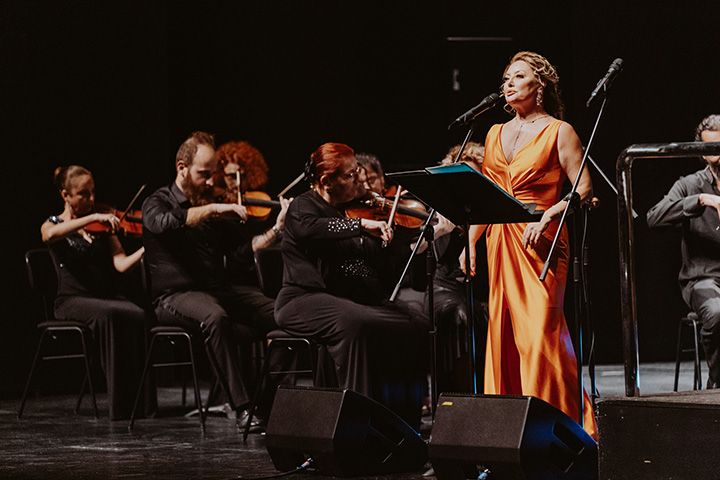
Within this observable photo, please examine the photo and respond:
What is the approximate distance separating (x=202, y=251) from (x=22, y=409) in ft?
4.27

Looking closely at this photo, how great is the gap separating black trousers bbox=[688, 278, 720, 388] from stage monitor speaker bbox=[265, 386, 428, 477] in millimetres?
1607

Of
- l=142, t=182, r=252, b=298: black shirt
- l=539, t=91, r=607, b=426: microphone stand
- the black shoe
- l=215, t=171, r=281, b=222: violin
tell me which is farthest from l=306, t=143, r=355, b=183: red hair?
l=539, t=91, r=607, b=426: microphone stand

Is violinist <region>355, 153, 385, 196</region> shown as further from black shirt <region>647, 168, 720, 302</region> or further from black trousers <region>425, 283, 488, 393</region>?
black shirt <region>647, 168, 720, 302</region>

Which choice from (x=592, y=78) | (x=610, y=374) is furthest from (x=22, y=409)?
(x=592, y=78)

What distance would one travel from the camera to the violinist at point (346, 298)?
4062 millimetres

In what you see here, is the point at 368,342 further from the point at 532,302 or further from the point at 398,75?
the point at 398,75

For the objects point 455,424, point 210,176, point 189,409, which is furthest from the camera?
point 189,409

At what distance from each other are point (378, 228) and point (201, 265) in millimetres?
1301

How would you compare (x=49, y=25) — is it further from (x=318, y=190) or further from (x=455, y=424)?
(x=455, y=424)

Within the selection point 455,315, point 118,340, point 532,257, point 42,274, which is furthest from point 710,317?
point 42,274

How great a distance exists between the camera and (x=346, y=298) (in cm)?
425

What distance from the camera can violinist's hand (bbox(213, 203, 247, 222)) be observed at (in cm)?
481

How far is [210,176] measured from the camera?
5098 millimetres

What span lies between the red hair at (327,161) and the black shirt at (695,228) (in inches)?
58.7
